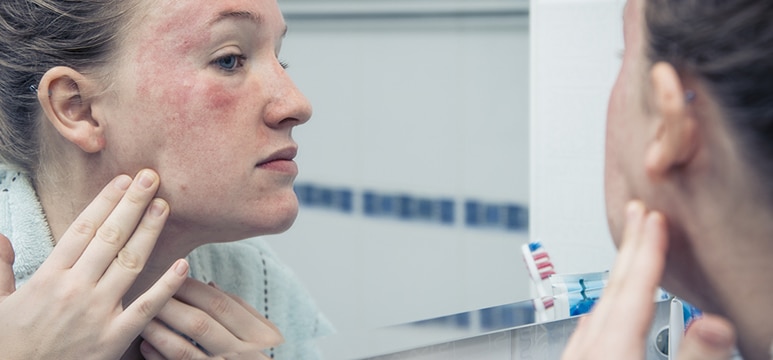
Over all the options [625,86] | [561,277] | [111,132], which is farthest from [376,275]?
[625,86]

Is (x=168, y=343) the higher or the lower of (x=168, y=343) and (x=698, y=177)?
the lower

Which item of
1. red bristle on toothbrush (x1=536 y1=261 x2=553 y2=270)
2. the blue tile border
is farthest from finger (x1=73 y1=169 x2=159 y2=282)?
the blue tile border

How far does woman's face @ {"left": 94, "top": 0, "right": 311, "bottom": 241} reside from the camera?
0.74 m

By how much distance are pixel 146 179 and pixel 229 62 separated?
5.0 inches

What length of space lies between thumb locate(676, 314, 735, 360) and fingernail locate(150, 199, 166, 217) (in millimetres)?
471

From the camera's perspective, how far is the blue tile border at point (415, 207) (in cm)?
172

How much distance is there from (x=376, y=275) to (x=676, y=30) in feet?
4.67

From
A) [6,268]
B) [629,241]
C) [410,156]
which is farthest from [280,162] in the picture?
[410,156]

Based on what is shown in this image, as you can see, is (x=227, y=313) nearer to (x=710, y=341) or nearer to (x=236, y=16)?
(x=236, y=16)

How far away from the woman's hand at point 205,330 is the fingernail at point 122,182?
0.11 meters

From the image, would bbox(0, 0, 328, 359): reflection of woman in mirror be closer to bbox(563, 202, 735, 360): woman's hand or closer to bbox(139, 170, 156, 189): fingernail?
bbox(139, 170, 156, 189): fingernail

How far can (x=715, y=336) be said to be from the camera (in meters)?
0.43

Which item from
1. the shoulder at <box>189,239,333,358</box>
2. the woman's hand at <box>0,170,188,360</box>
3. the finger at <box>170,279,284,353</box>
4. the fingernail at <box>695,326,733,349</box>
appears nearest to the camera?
the fingernail at <box>695,326,733,349</box>

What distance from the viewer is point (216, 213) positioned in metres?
0.76
